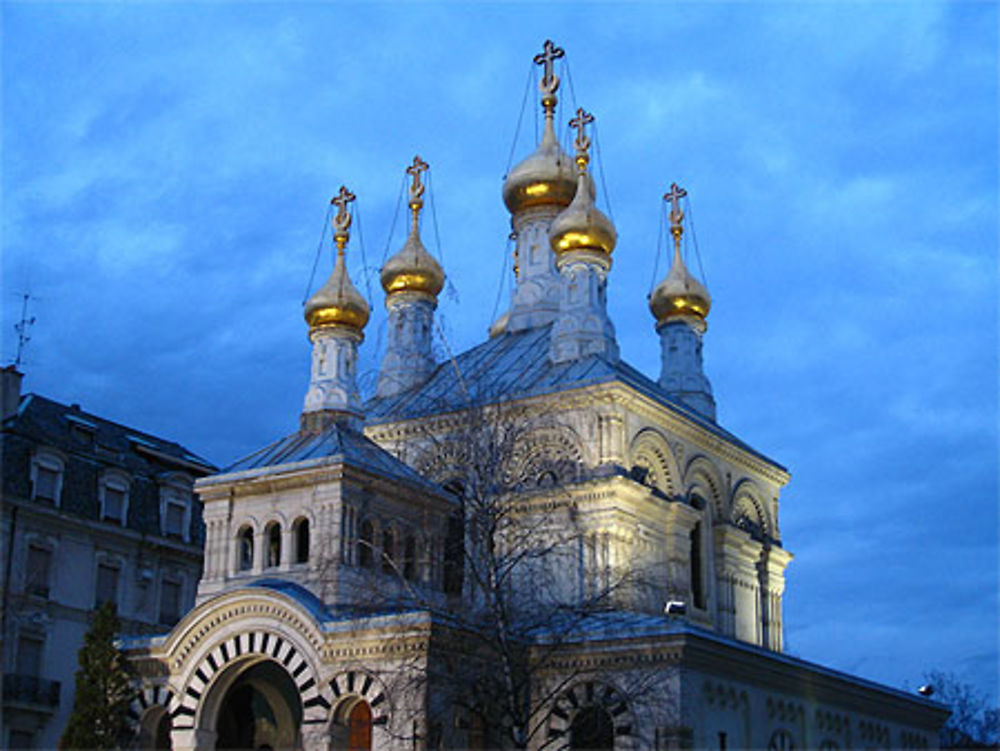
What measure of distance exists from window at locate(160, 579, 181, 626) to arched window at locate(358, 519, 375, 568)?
10.5 metres

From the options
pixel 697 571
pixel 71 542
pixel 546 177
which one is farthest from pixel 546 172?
pixel 71 542

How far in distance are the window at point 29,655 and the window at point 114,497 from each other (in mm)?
3703

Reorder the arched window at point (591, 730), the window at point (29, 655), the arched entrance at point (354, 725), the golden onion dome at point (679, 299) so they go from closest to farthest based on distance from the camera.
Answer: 1. the arched entrance at point (354, 725)
2. the arched window at point (591, 730)
3. the window at point (29, 655)
4. the golden onion dome at point (679, 299)

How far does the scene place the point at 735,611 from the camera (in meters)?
33.8

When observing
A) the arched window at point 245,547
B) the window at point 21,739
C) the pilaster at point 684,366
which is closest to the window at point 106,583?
the window at point 21,739

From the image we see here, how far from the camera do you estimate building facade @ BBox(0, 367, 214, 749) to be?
31.1 metres

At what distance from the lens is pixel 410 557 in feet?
92.5

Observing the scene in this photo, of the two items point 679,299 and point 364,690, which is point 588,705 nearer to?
point 364,690

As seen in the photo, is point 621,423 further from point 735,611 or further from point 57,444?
point 57,444

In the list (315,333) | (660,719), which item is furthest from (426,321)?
(660,719)

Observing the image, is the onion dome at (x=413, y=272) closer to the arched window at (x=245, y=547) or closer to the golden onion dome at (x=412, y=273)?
the golden onion dome at (x=412, y=273)

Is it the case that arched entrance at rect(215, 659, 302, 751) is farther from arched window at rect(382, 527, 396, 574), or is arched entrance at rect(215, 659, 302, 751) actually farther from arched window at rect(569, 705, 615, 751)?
arched window at rect(569, 705, 615, 751)

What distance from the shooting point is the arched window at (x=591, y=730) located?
81.0ft

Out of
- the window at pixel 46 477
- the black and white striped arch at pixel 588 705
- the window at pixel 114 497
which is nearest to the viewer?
the black and white striped arch at pixel 588 705
